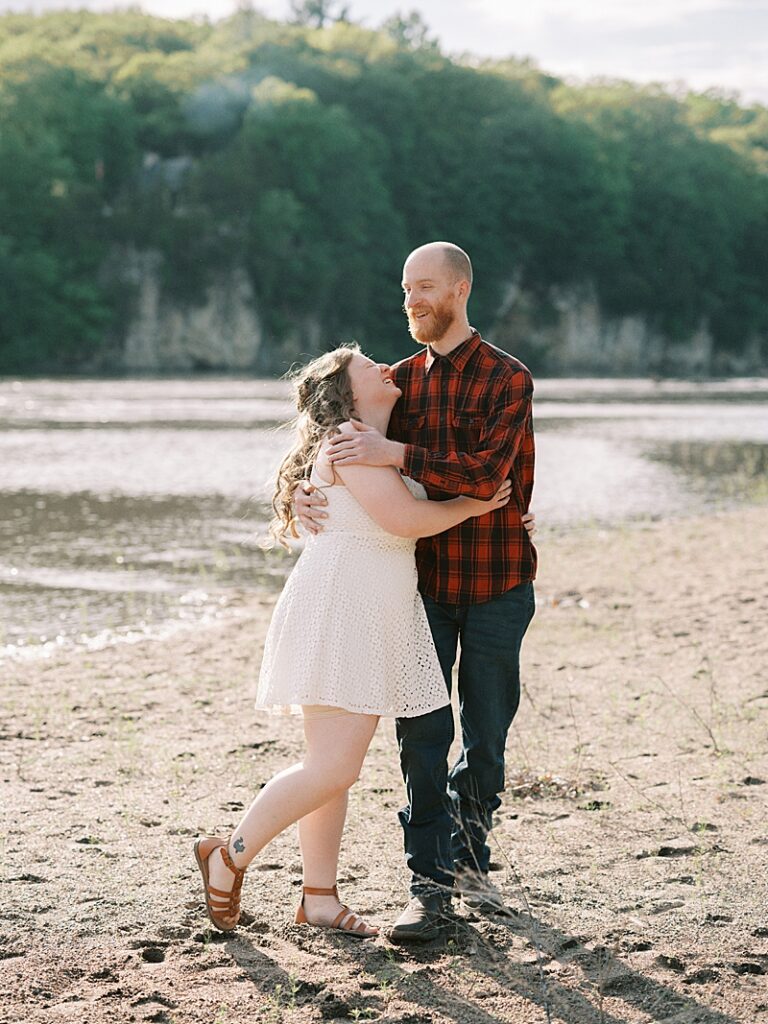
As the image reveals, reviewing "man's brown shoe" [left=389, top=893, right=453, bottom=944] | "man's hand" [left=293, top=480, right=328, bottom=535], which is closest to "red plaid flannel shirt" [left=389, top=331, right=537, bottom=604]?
"man's hand" [left=293, top=480, right=328, bottom=535]

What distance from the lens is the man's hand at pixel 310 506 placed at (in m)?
4.37

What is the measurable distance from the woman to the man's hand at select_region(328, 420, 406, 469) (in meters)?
0.04

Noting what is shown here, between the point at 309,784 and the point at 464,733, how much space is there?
570 millimetres

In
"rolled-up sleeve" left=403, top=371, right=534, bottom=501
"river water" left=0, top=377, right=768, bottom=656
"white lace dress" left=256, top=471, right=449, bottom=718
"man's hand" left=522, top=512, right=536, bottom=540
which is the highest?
"rolled-up sleeve" left=403, top=371, right=534, bottom=501

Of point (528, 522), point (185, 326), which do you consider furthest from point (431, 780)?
point (185, 326)

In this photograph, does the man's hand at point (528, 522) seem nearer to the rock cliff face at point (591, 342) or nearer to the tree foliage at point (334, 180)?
the tree foliage at point (334, 180)

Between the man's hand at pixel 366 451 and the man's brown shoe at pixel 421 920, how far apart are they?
4.28 ft

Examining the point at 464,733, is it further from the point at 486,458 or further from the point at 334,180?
the point at 334,180

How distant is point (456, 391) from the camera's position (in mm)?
4434

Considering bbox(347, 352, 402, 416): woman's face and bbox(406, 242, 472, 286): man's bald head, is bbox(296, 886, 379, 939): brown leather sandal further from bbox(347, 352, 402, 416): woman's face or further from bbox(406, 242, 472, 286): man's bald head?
bbox(406, 242, 472, 286): man's bald head

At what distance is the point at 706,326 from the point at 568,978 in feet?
345

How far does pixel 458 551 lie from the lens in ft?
14.8

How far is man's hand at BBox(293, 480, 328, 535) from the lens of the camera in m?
4.37

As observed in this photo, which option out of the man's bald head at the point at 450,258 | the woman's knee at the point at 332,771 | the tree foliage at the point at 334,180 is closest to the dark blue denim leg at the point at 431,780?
the woman's knee at the point at 332,771
